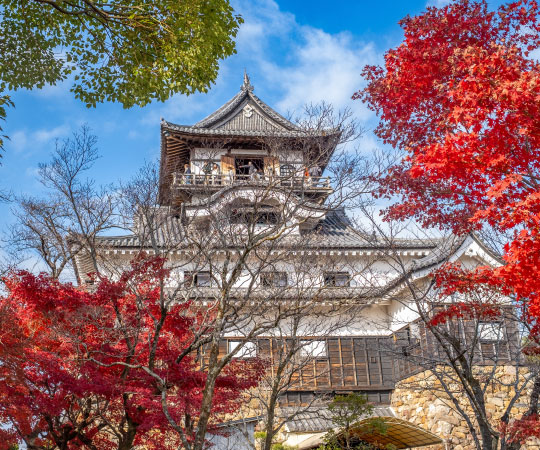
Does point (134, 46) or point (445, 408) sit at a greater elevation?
point (134, 46)

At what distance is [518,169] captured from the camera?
666 cm

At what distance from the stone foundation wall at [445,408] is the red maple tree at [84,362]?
8.20 metres

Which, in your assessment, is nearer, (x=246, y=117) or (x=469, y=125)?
(x=469, y=125)

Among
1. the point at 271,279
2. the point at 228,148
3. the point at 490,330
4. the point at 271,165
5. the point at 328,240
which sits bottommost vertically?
the point at 490,330

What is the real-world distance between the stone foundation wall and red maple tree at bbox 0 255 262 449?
820 cm

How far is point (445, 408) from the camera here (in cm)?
1602

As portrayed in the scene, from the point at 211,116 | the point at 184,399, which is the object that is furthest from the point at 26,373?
the point at 211,116

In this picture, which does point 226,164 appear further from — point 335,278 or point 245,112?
point 335,278

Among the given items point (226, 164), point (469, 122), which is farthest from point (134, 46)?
point (226, 164)

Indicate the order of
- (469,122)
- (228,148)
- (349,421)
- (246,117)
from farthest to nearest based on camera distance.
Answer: (246,117)
(228,148)
(349,421)
(469,122)

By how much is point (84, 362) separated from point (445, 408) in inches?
442

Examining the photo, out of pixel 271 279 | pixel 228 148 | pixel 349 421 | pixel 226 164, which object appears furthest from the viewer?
pixel 228 148

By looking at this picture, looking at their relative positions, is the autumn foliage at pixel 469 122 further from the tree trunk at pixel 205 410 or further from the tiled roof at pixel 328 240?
the tiled roof at pixel 328 240

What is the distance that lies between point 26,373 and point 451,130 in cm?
738
